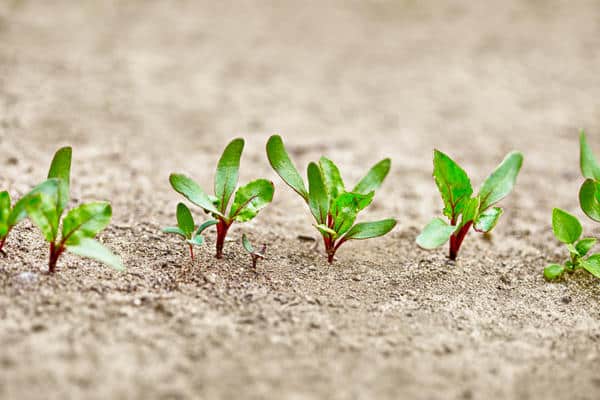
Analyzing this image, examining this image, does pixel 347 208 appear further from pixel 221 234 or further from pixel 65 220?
pixel 65 220

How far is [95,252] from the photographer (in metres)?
1.53

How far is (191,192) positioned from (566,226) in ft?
3.76

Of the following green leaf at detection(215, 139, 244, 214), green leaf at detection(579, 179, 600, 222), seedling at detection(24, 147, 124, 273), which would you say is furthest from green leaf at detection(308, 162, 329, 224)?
green leaf at detection(579, 179, 600, 222)

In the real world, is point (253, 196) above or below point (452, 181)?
below

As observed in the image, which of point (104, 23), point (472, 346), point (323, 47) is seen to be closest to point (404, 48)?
point (323, 47)

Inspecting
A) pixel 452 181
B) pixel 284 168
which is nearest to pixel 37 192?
pixel 284 168

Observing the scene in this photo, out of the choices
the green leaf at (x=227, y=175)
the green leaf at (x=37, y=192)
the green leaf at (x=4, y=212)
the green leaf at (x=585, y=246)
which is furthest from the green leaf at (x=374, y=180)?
the green leaf at (x=4, y=212)

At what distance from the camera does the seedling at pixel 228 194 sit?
1791mm

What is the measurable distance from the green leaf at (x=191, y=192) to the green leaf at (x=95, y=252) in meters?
0.31

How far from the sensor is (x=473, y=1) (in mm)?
4922

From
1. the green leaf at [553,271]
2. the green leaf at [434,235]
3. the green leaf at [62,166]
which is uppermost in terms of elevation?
the green leaf at [62,166]

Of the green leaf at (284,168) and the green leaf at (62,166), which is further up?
the green leaf at (284,168)

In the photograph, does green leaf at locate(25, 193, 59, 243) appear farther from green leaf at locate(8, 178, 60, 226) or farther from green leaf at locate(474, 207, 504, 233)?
green leaf at locate(474, 207, 504, 233)

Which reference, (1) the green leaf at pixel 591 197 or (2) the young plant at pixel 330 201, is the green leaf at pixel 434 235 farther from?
(1) the green leaf at pixel 591 197
